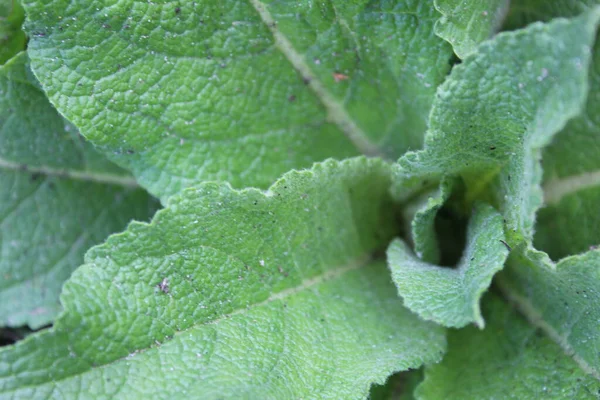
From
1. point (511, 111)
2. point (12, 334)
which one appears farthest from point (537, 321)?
point (12, 334)

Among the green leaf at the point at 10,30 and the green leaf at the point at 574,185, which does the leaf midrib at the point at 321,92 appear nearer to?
the green leaf at the point at 574,185

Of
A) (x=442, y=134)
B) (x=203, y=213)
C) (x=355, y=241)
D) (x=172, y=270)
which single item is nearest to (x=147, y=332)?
(x=172, y=270)

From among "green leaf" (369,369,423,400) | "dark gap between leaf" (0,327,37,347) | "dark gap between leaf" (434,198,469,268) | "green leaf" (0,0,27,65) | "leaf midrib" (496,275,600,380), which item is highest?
"green leaf" (0,0,27,65)

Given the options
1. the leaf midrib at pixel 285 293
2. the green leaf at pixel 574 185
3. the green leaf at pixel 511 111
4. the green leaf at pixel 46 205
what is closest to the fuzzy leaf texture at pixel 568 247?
the green leaf at pixel 574 185

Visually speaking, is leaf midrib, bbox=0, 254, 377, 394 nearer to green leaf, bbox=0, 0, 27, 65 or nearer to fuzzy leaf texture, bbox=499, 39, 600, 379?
fuzzy leaf texture, bbox=499, 39, 600, 379

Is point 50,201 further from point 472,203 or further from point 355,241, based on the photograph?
point 472,203

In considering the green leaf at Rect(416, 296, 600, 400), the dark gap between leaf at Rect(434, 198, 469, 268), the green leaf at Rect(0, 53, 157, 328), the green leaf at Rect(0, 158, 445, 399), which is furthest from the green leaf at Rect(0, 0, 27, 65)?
the green leaf at Rect(416, 296, 600, 400)

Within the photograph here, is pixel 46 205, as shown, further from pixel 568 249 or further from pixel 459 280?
pixel 568 249
